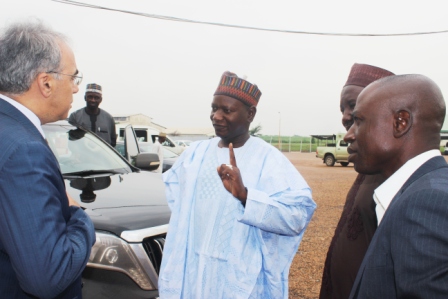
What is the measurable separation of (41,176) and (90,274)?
1434mm

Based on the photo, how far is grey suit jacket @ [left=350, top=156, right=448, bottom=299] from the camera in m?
0.97

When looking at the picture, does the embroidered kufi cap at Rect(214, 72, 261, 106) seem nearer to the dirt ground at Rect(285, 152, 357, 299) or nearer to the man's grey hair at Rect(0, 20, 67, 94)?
the man's grey hair at Rect(0, 20, 67, 94)

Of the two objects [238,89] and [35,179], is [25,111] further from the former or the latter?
[238,89]

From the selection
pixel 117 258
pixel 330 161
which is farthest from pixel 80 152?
pixel 330 161

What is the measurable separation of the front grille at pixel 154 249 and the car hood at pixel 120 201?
102mm

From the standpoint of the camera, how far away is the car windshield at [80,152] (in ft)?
12.8

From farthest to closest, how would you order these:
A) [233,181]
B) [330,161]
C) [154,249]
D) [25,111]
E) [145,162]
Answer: [330,161] → [145,162] → [154,249] → [233,181] → [25,111]

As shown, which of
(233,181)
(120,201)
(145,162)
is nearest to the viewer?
(233,181)

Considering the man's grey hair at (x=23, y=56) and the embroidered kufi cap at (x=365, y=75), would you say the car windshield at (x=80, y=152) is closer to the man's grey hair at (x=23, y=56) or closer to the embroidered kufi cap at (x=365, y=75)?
the man's grey hair at (x=23, y=56)

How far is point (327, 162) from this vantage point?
83.2 feet

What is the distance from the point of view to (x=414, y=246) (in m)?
1.00

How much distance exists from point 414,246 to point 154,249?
2.09 meters

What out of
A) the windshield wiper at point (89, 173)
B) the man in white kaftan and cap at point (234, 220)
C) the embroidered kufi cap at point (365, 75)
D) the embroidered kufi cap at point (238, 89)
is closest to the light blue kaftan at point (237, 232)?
the man in white kaftan and cap at point (234, 220)

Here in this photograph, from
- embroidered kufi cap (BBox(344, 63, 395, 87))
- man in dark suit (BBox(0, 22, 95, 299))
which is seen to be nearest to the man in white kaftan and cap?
embroidered kufi cap (BBox(344, 63, 395, 87))
